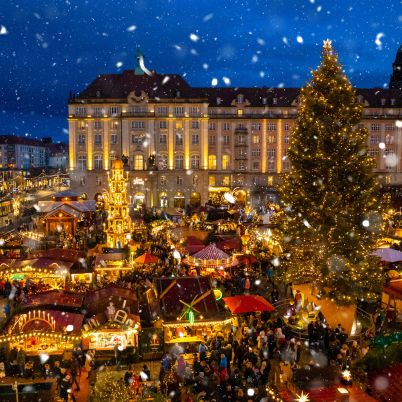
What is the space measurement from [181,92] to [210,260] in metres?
37.9

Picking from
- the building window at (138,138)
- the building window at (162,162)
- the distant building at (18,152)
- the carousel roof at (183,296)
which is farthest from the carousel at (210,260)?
the distant building at (18,152)

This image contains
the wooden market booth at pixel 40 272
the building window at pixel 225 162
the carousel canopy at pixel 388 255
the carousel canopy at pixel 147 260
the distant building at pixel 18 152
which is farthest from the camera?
the distant building at pixel 18 152

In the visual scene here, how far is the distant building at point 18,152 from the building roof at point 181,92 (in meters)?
77.2

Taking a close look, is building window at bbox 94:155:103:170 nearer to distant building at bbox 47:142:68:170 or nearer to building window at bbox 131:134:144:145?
building window at bbox 131:134:144:145

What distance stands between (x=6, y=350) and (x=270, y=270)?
1262 centimetres

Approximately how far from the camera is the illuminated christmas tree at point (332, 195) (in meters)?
17.2

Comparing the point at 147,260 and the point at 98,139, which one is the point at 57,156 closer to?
the point at 98,139

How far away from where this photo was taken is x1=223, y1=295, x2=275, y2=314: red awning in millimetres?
16245

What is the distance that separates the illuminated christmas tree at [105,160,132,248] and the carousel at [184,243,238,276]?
6138 mm

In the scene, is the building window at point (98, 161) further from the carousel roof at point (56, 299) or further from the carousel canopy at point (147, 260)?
the carousel roof at point (56, 299)

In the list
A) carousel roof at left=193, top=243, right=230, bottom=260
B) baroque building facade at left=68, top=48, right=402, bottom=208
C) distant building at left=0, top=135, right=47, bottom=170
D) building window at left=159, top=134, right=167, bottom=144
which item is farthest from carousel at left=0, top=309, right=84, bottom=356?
distant building at left=0, top=135, right=47, bottom=170

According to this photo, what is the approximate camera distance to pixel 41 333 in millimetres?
13852

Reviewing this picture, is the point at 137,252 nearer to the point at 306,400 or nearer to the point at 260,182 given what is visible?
the point at 306,400

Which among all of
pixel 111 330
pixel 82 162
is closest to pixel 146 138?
pixel 82 162
